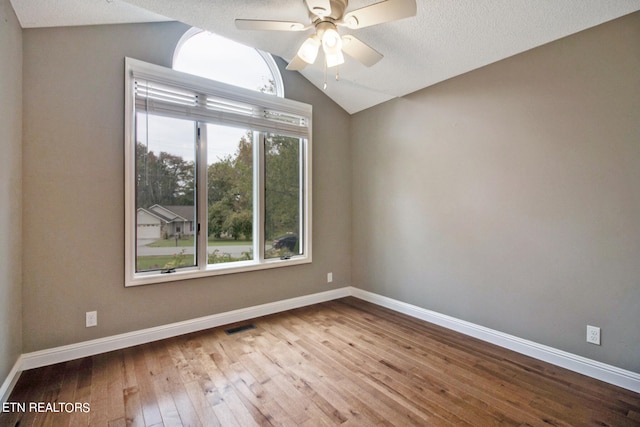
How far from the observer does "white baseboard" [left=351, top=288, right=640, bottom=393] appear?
6.69 feet

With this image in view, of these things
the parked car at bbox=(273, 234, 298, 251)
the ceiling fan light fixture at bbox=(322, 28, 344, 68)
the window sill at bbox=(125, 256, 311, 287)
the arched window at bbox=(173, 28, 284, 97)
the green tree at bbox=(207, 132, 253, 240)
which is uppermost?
the arched window at bbox=(173, 28, 284, 97)

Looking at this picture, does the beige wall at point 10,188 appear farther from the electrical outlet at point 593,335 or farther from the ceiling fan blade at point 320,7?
the electrical outlet at point 593,335

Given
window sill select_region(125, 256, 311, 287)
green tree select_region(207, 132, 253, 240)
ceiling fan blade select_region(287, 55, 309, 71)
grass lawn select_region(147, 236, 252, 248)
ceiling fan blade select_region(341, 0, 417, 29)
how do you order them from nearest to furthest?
ceiling fan blade select_region(341, 0, 417, 29) → ceiling fan blade select_region(287, 55, 309, 71) → window sill select_region(125, 256, 311, 287) → grass lawn select_region(147, 236, 252, 248) → green tree select_region(207, 132, 253, 240)

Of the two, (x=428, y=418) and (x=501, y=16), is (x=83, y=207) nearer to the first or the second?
(x=428, y=418)

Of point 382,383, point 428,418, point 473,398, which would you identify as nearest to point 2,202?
point 382,383

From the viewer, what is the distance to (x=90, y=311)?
7.95ft

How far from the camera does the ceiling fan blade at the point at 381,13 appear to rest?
1643 millimetres

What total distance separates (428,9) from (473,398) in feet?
8.95

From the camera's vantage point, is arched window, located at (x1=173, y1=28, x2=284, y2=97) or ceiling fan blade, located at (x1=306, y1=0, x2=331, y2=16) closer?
ceiling fan blade, located at (x1=306, y1=0, x2=331, y2=16)

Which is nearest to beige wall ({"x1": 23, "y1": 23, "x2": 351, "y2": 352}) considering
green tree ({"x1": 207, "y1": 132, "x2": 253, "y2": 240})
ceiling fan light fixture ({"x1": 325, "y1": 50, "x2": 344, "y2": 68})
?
green tree ({"x1": 207, "y1": 132, "x2": 253, "y2": 240})

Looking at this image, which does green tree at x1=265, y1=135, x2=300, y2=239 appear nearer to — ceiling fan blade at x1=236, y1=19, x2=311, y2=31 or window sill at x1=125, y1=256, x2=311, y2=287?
window sill at x1=125, y1=256, x2=311, y2=287

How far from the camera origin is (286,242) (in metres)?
3.70

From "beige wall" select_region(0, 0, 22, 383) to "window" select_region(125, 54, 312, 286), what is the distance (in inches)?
26.3

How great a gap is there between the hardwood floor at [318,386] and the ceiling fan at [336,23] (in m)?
2.36
